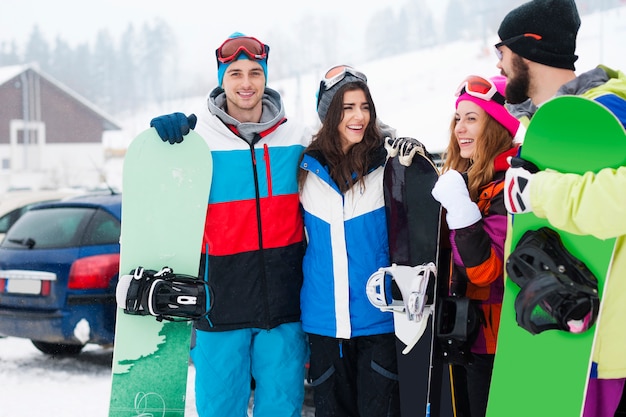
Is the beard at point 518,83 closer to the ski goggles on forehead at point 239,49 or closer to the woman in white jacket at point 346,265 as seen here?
the woman in white jacket at point 346,265

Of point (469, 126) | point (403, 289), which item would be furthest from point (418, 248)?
point (469, 126)

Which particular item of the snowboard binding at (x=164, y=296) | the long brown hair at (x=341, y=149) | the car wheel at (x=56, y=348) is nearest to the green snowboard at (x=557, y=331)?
the long brown hair at (x=341, y=149)

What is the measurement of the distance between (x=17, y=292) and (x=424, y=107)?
36.8 metres

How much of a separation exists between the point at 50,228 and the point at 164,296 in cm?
291

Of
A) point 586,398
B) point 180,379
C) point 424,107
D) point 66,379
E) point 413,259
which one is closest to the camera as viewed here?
point 586,398

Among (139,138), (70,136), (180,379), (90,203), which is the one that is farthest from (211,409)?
(70,136)

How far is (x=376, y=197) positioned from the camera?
266cm

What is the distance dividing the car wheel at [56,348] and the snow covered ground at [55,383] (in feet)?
0.19

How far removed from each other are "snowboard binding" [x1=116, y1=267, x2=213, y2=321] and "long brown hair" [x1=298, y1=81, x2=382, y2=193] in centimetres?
66

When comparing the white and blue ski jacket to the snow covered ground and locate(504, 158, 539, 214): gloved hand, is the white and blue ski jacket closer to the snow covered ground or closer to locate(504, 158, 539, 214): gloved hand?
locate(504, 158, 539, 214): gloved hand

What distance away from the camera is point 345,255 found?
8.60ft

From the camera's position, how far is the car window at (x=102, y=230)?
488 centimetres

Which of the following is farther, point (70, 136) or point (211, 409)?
point (70, 136)

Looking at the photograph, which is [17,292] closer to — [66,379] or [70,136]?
[66,379]
